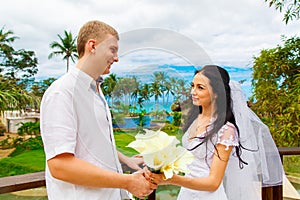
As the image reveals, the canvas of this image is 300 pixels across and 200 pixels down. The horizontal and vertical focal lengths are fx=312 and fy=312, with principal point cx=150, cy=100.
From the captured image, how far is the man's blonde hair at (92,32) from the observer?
0.81m

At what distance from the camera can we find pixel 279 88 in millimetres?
3637

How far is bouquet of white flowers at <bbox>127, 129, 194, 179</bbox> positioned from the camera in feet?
2.29

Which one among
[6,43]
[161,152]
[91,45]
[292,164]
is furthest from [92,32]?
[6,43]

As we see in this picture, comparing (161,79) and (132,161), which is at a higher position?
(161,79)

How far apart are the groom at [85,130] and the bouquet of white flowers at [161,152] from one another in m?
0.10

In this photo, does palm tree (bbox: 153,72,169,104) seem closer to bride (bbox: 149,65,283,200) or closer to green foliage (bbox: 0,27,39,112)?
bride (bbox: 149,65,283,200)

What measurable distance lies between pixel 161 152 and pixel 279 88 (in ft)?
10.8

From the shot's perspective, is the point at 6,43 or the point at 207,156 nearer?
the point at 207,156

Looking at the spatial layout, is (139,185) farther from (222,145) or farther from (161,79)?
(222,145)

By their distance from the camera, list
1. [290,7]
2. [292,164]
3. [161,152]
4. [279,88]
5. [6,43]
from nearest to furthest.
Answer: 1. [161,152]
2. [292,164]
3. [290,7]
4. [279,88]
5. [6,43]

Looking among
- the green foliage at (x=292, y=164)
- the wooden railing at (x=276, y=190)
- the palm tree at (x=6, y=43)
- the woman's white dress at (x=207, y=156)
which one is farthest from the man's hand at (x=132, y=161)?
the palm tree at (x=6, y=43)

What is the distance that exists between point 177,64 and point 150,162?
0.26 metres

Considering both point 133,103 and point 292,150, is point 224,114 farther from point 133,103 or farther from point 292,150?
point 292,150

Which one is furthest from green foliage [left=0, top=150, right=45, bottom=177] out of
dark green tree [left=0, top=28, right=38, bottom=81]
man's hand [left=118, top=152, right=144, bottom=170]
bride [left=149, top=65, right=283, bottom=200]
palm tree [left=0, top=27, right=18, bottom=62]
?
man's hand [left=118, top=152, right=144, bottom=170]
